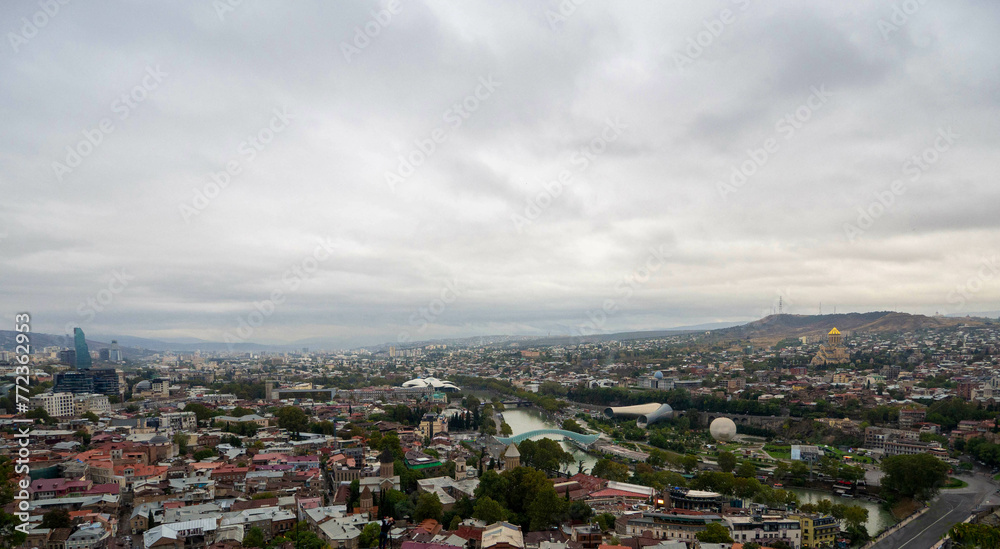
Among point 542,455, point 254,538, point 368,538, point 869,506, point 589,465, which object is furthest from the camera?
point 589,465

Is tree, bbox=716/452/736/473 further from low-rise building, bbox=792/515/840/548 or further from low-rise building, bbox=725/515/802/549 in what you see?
low-rise building, bbox=725/515/802/549

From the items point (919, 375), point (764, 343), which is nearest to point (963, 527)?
point (919, 375)

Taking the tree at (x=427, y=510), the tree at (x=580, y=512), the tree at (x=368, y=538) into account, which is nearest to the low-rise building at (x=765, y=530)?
the tree at (x=580, y=512)

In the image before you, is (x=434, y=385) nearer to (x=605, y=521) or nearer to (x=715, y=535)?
(x=605, y=521)

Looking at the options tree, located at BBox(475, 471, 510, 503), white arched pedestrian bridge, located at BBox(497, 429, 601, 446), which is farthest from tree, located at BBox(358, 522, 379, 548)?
white arched pedestrian bridge, located at BBox(497, 429, 601, 446)

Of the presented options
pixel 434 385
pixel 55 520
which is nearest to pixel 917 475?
pixel 55 520

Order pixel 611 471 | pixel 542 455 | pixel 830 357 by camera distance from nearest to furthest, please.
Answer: pixel 611 471
pixel 542 455
pixel 830 357

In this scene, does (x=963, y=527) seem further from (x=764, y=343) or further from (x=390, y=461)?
(x=764, y=343)
